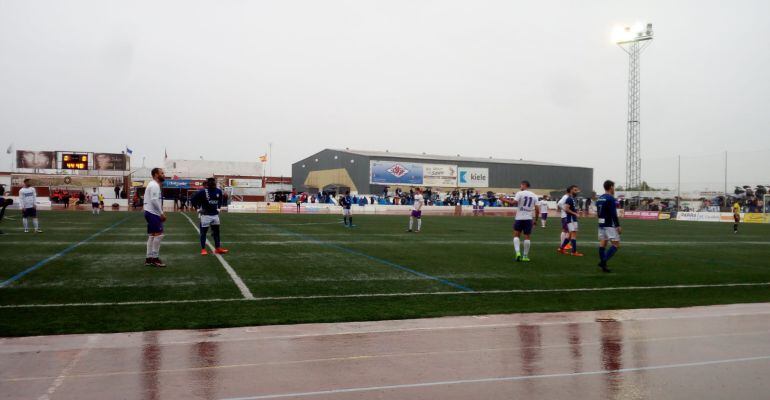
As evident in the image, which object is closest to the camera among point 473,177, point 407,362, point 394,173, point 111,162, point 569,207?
point 407,362

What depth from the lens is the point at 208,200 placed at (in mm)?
14227

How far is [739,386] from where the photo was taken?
16.4 feet

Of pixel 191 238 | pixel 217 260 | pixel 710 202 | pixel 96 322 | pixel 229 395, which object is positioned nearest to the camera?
pixel 229 395

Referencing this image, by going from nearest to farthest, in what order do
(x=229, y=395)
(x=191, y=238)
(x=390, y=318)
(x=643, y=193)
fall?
(x=229, y=395), (x=390, y=318), (x=191, y=238), (x=643, y=193)

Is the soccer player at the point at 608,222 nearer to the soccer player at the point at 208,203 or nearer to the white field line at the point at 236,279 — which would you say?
the white field line at the point at 236,279

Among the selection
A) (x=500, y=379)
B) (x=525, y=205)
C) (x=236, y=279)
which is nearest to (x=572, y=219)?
(x=525, y=205)

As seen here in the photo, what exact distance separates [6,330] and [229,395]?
375 cm

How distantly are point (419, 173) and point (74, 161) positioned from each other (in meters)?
42.5

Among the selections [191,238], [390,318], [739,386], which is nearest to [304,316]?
[390,318]

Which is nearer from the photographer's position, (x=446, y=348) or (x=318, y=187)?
(x=446, y=348)

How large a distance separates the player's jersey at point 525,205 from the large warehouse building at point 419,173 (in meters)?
55.5

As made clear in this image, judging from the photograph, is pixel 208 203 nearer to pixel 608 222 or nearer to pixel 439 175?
pixel 608 222

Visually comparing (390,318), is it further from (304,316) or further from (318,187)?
(318,187)

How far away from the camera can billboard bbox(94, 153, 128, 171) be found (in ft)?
293
